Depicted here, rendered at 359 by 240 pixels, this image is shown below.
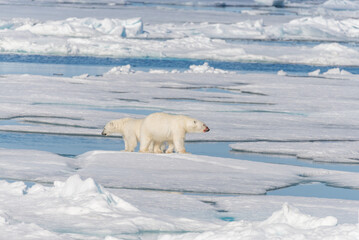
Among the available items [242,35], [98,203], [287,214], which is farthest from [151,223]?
[242,35]

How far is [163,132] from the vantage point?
690 centimetres

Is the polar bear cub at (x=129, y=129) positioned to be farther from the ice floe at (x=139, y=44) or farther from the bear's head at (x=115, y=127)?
the ice floe at (x=139, y=44)

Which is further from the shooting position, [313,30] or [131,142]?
[313,30]

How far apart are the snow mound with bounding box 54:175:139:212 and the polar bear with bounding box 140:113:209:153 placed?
6.50 feet

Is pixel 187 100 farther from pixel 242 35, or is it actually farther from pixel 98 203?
pixel 242 35

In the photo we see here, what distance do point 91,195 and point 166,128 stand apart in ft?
7.26

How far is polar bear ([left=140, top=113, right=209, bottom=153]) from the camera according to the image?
686 centimetres

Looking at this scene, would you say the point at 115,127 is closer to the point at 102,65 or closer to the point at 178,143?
the point at 178,143

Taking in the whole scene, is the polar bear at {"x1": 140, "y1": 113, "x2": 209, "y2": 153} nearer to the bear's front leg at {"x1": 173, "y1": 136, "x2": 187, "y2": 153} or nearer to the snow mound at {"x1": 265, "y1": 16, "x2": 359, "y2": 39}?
the bear's front leg at {"x1": 173, "y1": 136, "x2": 187, "y2": 153}

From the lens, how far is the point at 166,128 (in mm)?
6855

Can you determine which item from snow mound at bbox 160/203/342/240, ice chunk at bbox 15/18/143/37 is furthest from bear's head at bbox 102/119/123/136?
ice chunk at bbox 15/18/143/37

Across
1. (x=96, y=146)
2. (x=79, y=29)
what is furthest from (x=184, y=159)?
(x=79, y=29)

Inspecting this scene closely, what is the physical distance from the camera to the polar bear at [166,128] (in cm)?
686

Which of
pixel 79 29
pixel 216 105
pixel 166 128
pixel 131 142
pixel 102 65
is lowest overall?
pixel 102 65
